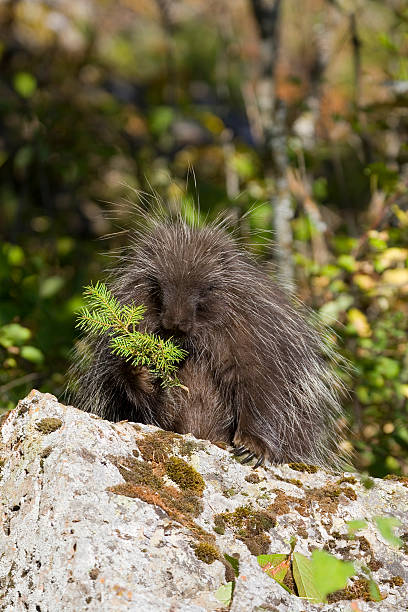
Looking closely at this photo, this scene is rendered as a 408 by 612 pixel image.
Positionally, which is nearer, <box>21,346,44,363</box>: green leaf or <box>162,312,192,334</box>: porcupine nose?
<box>162,312,192,334</box>: porcupine nose

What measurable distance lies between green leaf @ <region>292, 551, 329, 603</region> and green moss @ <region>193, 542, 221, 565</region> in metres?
0.28

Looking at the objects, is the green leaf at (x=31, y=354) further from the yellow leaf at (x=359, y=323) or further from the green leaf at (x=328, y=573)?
the green leaf at (x=328, y=573)

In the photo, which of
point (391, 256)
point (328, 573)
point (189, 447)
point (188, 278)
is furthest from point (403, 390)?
point (328, 573)

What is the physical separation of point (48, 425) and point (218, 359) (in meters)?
1.20

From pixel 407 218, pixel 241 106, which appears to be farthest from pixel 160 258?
pixel 241 106

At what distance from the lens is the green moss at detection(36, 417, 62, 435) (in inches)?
104

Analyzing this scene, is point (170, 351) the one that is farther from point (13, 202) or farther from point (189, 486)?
point (13, 202)

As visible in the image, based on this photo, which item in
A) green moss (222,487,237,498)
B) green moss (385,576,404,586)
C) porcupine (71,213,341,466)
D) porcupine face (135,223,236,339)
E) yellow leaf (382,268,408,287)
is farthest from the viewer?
yellow leaf (382,268,408,287)

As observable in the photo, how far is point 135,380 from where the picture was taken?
11.7 ft

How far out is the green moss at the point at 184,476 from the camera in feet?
8.95

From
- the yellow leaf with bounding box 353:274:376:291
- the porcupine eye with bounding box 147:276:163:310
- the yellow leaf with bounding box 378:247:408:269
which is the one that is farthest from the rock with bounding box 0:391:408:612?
the yellow leaf with bounding box 353:274:376:291

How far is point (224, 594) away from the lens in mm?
2195

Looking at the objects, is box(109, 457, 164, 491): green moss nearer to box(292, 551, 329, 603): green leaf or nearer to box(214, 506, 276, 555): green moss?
box(214, 506, 276, 555): green moss

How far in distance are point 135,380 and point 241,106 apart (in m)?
10.8
